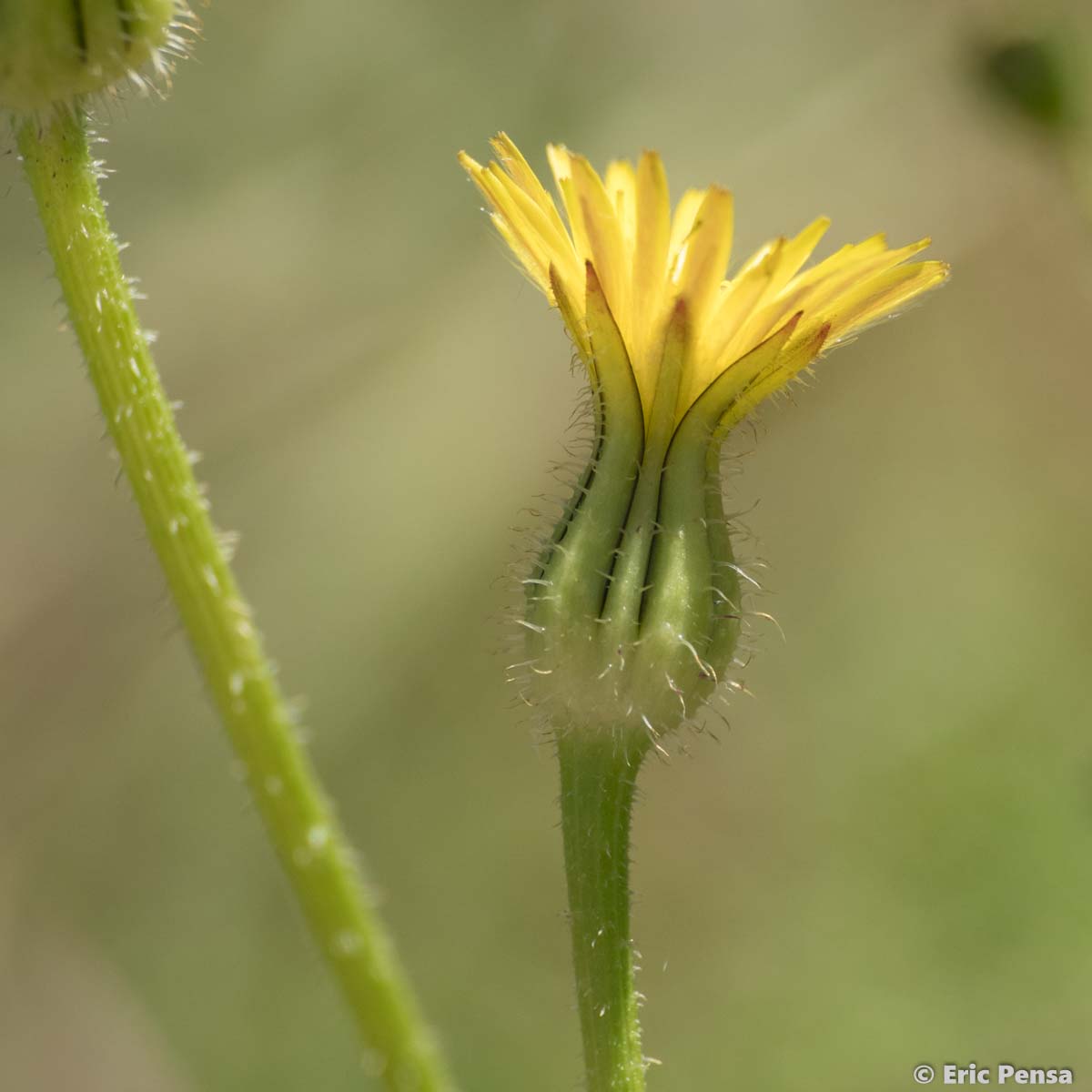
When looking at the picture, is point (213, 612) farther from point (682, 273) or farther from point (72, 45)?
point (682, 273)

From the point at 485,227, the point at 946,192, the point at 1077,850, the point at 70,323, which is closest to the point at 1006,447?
the point at 946,192

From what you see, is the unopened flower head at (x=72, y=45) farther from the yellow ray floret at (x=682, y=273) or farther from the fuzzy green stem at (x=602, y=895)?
the fuzzy green stem at (x=602, y=895)

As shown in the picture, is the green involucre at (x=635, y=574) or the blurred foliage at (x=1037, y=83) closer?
the green involucre at (x=635, y=574)

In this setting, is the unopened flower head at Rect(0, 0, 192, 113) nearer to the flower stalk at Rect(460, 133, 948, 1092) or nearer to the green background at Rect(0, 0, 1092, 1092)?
the flower stalk at Rect(460, 133, 948, 1092)

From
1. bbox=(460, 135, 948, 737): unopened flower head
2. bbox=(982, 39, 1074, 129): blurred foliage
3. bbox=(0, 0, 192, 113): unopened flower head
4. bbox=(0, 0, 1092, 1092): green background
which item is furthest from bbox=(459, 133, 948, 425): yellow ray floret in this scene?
bbox=(0, 0, 1092, 1092): green background

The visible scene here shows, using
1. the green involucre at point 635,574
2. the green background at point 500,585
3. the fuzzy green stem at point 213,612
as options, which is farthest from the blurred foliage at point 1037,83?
the fuzzy green stem at point 213,612

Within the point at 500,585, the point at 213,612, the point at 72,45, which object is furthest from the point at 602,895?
the point at 500,585

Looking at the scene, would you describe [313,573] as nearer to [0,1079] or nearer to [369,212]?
[369,212]
